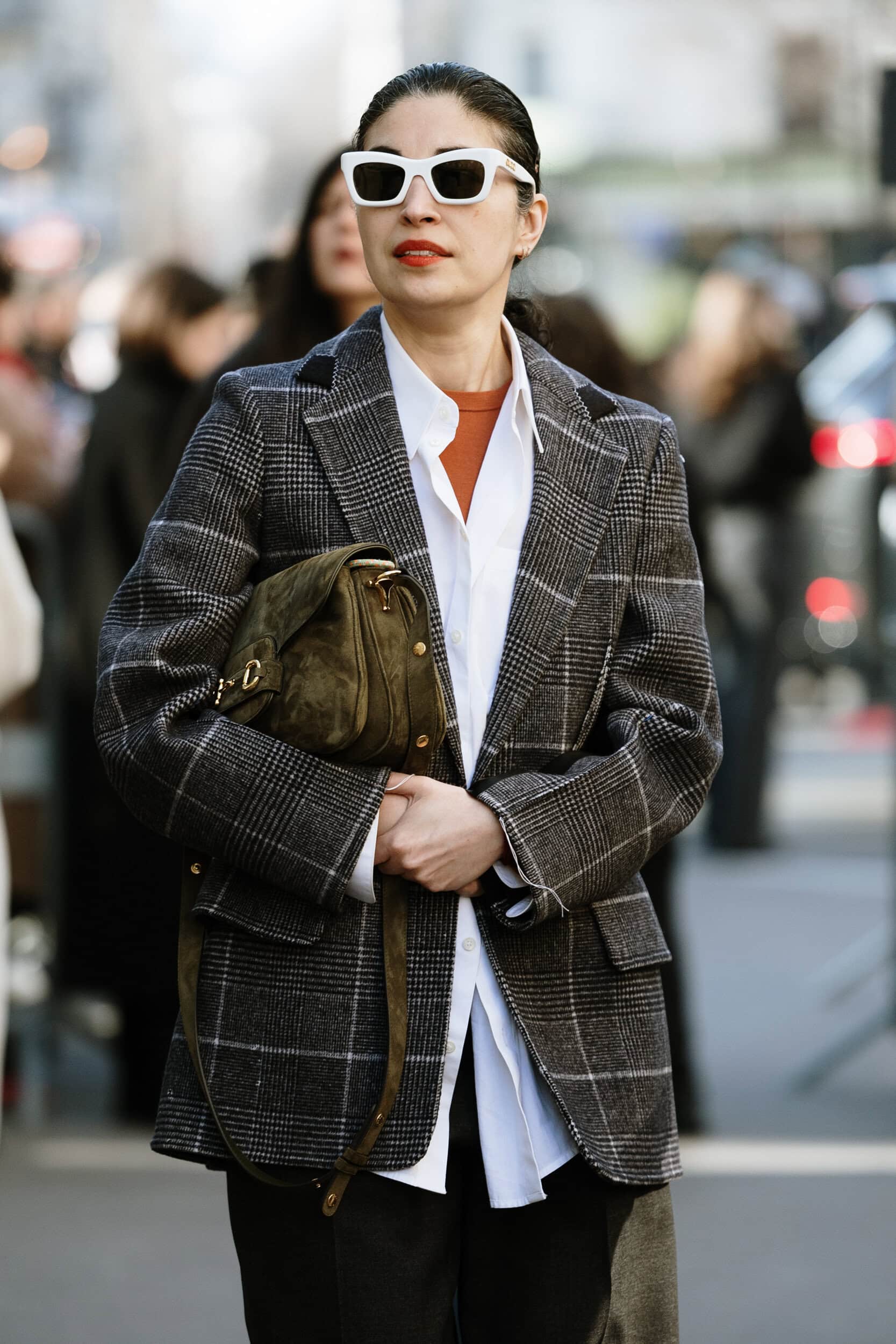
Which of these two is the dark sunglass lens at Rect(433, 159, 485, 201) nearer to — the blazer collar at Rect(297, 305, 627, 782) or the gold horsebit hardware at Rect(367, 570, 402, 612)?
the blazer collar at Rect(297, 305, 627, 782)

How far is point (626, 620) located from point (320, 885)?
499 mm

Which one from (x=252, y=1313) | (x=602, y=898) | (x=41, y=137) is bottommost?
(x=252, y=1313)

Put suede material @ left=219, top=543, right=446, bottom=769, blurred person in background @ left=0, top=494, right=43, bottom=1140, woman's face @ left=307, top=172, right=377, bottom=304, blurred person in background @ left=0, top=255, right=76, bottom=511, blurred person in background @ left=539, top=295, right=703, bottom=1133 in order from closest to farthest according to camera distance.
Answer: suede material @ left=219, top=543, right=446, bottom=769
blurred person in background @ left=0, top=494, right=43, bottom=1140
woman's face @ left=307, top=172, right=377, bottom=304
blurred person in background @ left=539, top=295, right=703, bottom=1133
blurred person in background @ left=0, top=255, right=76, bottom=511

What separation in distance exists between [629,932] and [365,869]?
14.2 inches

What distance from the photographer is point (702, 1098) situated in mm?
5566

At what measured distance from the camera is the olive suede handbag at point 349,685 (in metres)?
2.20

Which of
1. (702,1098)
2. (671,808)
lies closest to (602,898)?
(671,808)

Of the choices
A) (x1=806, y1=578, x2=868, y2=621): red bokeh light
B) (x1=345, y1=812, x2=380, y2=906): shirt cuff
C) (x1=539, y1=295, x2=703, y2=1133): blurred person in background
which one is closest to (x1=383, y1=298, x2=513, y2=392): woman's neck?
(x1=345, y1=812, x2=380, y2=906): shirt cuff

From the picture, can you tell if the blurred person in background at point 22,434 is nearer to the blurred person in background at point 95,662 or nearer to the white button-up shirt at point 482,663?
the blurred person in background at point 95,662

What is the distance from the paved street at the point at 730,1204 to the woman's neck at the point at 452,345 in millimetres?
2252

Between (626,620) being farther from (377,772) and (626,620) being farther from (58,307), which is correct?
(58,307)

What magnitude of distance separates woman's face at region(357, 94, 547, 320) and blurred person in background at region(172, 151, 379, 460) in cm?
152

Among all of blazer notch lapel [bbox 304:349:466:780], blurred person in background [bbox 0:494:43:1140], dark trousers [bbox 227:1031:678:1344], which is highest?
blazer notch lapel [bbox 304:349:466:780]

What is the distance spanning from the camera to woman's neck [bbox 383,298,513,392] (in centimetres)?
241
